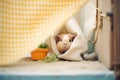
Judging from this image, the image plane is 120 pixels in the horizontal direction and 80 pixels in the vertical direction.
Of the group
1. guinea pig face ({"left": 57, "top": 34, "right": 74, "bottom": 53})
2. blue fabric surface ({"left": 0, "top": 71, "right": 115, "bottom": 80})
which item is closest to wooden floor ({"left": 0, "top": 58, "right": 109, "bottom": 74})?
blue fabric surface ({"left": 0, "top": 71, "right": 115, "bottom": 80})

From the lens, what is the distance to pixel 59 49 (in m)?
1.51

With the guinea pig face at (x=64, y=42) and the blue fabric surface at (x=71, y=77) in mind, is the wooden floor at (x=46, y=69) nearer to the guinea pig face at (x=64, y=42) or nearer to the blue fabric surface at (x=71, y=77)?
the blue fabric surface at (x=71, y=77)

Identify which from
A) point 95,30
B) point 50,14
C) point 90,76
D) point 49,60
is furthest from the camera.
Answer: point 95,30

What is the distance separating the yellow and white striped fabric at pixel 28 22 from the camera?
1.18m

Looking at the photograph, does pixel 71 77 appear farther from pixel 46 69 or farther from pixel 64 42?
pixel 64 42

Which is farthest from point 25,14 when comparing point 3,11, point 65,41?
point 65,41

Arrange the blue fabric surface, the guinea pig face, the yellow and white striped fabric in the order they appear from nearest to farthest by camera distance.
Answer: the blue fabric surface < the yellow and white striped fabric < the guinea pig face

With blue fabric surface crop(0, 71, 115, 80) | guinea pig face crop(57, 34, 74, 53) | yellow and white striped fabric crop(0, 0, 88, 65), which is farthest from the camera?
guinea pig face crop(57, 34, 74, 53)

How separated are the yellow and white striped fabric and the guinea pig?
1.01 ft

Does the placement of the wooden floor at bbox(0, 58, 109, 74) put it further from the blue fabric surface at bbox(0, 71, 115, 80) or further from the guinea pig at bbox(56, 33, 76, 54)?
the guinea pig at bbox(56, 33, 76, 54)

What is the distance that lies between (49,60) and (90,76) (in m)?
0.39

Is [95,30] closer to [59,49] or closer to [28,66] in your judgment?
[59,49]

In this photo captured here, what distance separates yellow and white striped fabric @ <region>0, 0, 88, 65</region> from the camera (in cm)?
118

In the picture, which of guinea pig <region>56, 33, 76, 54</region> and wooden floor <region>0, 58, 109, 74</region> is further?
guinea pig <region>56, 33, 76, 54</region>
